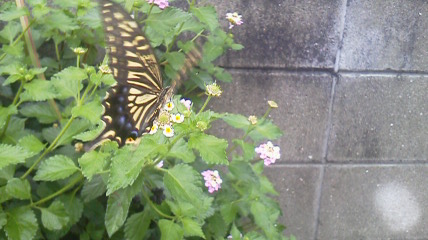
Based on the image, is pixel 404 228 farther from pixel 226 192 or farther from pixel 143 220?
pixel 143 220

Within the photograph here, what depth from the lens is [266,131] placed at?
6.40 feet

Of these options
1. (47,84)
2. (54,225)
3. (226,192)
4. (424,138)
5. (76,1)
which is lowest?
(424,138)

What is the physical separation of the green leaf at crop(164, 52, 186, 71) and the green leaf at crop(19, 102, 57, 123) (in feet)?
1.57

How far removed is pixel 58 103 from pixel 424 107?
184cm

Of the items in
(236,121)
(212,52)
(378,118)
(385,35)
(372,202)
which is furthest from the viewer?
(372,202)

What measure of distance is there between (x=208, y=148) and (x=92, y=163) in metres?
0.36

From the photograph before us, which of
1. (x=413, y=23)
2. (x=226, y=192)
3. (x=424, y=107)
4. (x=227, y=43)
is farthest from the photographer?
(x=424, y=107)

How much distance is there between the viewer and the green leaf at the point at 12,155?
60.2 inches

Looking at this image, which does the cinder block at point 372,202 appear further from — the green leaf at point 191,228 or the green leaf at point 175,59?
the green leaf at point 191,228

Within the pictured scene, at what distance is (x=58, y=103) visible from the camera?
2.16m

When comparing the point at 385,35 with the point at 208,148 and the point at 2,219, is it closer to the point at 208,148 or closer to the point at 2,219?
the point at 208,148

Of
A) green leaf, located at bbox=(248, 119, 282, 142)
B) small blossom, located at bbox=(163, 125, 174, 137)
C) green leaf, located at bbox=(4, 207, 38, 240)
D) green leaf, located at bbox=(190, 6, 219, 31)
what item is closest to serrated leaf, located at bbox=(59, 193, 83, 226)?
green leaf, located at bbox=(4, 207, 38, 240)

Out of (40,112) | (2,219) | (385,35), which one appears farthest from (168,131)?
(385,35)


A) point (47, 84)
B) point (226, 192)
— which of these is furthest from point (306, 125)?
point (47, 84)
